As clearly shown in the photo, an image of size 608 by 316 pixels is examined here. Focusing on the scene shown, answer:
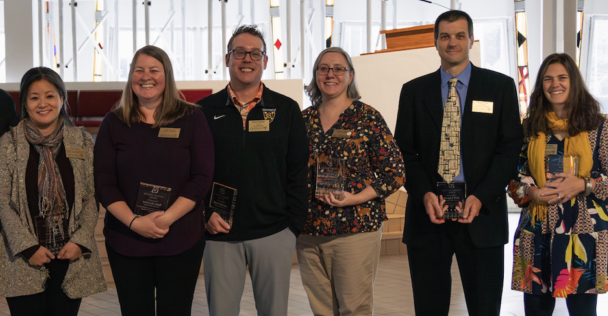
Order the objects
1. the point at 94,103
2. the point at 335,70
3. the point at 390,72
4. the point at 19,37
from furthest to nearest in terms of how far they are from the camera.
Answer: the point at 19,37
the point at 94,103
the point at 390,72
the point at 335,70

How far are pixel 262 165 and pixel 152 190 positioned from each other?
482 millimetres

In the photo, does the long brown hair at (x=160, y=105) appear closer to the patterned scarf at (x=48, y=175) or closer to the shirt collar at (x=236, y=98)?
the shirt collar at (x=236, y=98)

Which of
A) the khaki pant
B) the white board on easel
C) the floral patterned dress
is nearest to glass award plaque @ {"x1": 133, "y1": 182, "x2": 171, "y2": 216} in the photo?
the khaki pant

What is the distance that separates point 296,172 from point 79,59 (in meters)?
9.33

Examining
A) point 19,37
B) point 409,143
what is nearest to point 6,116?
point 409,143

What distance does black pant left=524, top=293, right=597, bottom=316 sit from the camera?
2.76 m

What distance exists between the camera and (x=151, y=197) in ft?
7.63

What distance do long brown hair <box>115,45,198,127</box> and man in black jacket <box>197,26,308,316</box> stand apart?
168mm

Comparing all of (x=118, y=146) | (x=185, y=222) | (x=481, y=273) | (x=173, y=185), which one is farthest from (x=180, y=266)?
(x=481, y=273)

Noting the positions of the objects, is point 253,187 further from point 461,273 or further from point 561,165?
point 561,165

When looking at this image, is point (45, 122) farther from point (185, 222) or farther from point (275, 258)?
point (275, 258)

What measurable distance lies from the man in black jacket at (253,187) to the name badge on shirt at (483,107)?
2.64 ft

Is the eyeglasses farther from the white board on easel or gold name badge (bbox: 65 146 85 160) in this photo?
the white board on easel

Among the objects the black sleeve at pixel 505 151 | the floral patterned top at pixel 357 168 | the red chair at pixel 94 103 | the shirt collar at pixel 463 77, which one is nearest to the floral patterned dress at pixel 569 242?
the black sleeve at pixel 505 151
